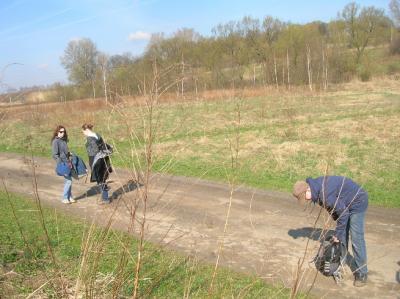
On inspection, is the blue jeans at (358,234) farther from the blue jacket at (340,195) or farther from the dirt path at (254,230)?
the dirt path at (254,230)

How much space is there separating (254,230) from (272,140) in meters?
9.41

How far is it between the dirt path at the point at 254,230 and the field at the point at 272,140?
3.00 ft

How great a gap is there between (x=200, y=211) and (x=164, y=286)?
360 cm

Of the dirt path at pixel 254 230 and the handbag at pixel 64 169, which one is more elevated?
the handbag at pixel 64 169

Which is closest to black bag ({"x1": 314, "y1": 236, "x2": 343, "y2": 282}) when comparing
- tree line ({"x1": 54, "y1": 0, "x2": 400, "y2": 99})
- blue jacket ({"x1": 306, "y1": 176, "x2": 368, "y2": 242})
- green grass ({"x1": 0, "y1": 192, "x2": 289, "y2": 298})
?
blue jacket ({"x1": 306, "y1": 176, "x2": 368, "y2": 242})

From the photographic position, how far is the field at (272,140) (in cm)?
962

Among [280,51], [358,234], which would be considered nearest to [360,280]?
[358,234]

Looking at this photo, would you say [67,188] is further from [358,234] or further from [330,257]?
[358,234]

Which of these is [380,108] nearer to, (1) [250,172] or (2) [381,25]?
(1) [250,172]

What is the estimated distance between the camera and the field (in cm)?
962

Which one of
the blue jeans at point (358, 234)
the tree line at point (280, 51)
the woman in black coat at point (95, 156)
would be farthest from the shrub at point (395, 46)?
the blue jeans at point (358, 234)

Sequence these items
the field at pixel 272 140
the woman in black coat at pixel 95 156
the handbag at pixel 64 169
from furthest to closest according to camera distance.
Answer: the handbag at pixel 64 169 < the field at pixel 272 140 < the woman in black coat at pixel 95 156

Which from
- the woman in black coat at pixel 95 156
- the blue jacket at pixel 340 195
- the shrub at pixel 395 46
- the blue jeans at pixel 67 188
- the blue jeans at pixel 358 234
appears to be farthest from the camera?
the shrub at pixel 395 46

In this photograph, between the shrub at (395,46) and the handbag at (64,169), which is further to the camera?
the shrub at (395,46)
